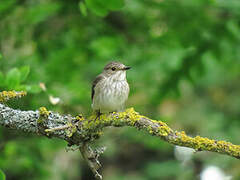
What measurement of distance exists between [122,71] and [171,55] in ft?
2.99

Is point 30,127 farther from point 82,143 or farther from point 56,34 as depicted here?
point 56,34

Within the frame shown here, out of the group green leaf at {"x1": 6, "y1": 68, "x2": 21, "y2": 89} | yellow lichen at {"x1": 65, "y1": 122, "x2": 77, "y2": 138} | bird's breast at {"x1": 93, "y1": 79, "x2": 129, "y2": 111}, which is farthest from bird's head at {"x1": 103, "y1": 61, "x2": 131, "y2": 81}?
yellow lichen at {"x1": 65, "y1": 122, "x2": 77, "y2": 138}

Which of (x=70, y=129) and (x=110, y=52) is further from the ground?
(x=70, y=129)

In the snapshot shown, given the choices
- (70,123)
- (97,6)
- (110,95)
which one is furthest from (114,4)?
(70,123)

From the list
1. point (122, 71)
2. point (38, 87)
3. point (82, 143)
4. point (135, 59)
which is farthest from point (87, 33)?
point (82, 143)

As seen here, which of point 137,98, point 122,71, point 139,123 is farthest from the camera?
point 137,98

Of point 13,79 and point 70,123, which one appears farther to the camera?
point 13,79

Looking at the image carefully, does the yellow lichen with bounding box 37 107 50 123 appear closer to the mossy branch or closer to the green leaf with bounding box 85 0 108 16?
the mossy branch

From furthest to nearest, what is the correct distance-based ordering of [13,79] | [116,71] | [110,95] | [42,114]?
[116,71], [110,95], [13,79], [42,114]

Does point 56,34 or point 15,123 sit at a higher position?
point 15,123

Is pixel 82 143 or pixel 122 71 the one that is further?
pixel 122 71

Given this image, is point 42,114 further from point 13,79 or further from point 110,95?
point 110,95

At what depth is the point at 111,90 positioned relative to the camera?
18.6 feet

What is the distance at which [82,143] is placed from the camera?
3.68 metres
